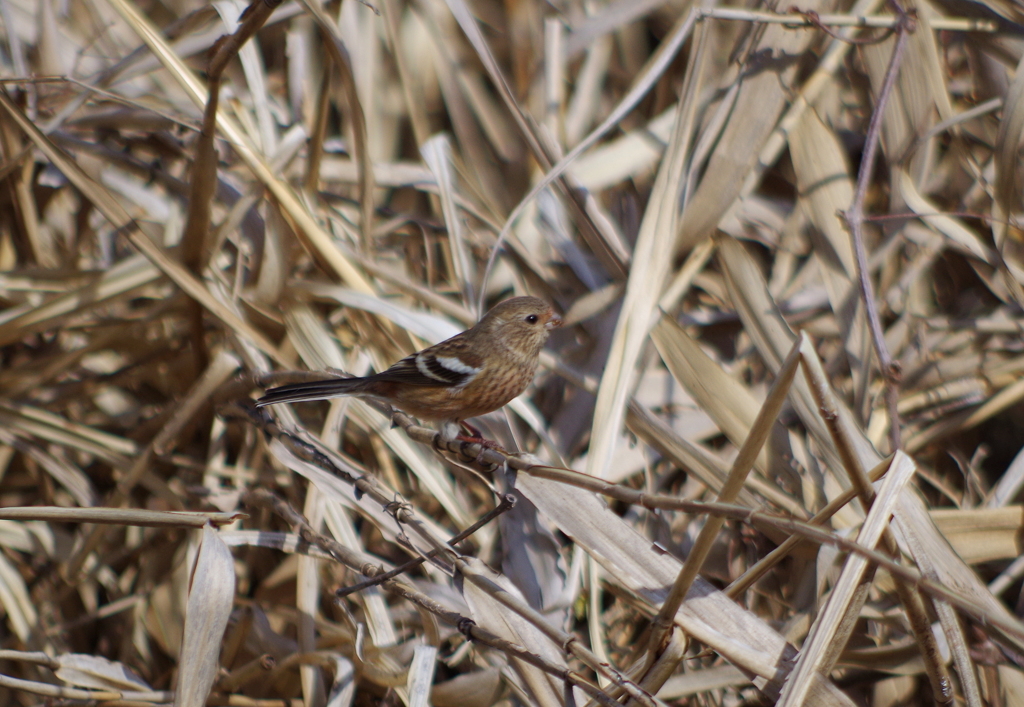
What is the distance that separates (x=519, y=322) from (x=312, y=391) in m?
0.85

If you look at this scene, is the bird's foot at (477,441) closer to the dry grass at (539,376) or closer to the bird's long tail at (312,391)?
the dry grass at (539,376)

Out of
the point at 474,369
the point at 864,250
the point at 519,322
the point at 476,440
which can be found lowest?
the point at 476,440

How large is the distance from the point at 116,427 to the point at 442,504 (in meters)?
1.40

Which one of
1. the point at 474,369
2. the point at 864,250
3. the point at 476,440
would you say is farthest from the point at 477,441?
the point at 864,250

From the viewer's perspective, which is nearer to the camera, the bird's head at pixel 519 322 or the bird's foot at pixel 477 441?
the bird's foot at pixel 477 441

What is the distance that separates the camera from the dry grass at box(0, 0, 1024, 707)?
6.45ft

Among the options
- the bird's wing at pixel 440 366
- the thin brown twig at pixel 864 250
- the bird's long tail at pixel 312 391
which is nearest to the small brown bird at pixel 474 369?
the bird's wing at pixel 440 366

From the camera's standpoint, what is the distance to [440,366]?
8.76 feet

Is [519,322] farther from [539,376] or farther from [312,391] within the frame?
[312,391]

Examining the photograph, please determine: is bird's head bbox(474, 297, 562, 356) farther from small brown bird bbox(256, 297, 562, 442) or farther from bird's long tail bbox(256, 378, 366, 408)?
bird's long tail bbox(256, 378, 366, 408)

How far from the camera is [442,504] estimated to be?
2.35 meters

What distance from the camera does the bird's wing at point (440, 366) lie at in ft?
8.32

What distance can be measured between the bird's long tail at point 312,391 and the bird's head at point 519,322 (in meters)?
0.60

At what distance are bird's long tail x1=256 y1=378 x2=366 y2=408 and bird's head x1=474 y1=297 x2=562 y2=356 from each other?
0.60 meters
